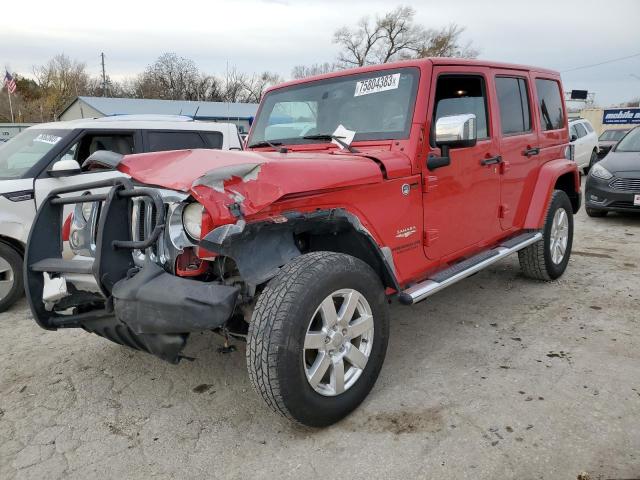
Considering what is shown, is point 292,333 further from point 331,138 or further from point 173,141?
point 173,141

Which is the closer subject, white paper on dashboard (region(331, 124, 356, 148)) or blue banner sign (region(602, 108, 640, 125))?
white paper on dashboard (region(331, 124, 356, 148))

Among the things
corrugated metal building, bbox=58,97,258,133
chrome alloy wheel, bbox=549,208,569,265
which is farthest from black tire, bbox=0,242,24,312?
corrugated metal building, bbox=58,97,258,133

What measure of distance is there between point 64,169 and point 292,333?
360 centimetres

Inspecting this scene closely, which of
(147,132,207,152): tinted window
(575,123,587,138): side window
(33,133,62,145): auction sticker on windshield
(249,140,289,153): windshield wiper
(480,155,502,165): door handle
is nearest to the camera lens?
(249,140,289,153): windshield wiper

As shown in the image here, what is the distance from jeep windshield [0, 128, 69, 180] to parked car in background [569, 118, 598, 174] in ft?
40.6

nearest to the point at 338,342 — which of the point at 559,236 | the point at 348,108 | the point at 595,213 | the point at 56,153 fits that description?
the point at 348,108

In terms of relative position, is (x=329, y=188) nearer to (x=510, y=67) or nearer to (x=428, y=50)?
(x=510, y=67)

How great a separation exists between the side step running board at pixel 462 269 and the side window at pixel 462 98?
96cm

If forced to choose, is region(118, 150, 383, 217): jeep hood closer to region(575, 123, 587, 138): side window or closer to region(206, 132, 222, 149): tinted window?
region(206, 132, 222, 149): tinted window

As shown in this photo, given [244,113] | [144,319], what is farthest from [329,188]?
[244,113]

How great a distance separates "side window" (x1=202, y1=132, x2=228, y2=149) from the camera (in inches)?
245

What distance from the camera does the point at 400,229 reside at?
3072mm

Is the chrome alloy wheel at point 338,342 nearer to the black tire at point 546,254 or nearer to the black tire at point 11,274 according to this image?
the black tire at point 546,254

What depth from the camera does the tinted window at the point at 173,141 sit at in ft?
18.8
